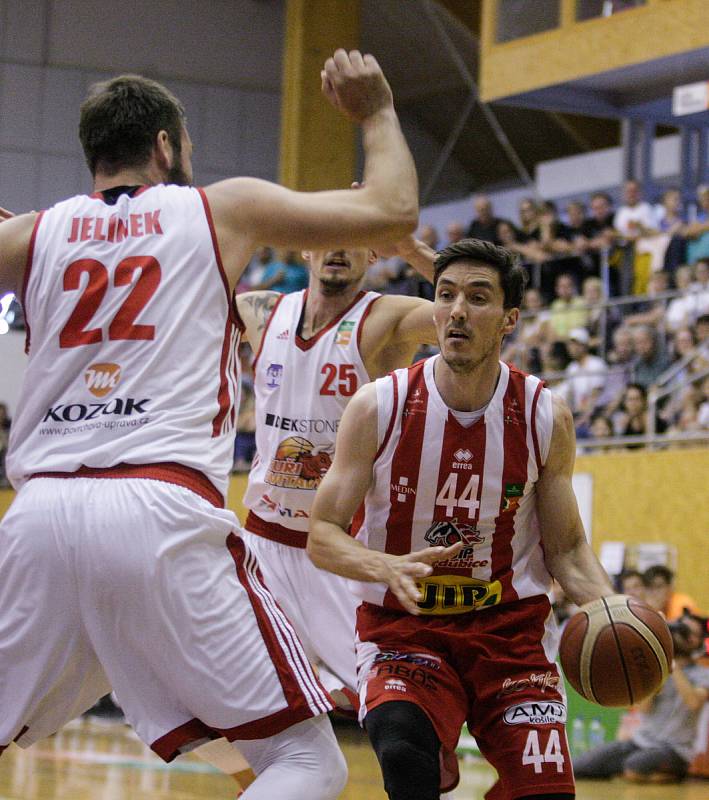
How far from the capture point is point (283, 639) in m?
3.56

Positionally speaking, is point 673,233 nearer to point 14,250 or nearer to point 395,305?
point 395,305

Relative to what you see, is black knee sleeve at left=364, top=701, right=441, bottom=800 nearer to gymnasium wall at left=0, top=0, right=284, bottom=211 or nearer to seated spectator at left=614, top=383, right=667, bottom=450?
seated spectator at left=614, top=383, right=667, bottom=450

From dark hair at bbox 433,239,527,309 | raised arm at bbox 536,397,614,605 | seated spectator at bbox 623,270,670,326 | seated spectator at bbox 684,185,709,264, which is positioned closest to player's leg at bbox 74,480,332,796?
raised arm at bbox 536,397,614,605

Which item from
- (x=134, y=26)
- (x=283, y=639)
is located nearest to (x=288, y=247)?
(x=283, y=639)

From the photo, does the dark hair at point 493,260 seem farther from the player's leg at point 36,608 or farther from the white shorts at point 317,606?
the player's leg at point 36,608

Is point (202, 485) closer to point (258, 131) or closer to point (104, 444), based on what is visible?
point (104, 444)

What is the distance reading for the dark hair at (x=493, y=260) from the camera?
4820 millimetres

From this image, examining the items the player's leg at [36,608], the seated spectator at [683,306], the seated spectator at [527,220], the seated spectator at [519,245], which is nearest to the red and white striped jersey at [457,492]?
the player's leg at [36,608]

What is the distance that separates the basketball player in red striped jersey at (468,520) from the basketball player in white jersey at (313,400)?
3.79ft

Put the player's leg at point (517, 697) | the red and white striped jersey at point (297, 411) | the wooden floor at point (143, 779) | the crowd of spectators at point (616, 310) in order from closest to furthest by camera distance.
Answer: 1. the player's leg at point (517, 697)
2. the red and white striped jersey at point (297, 411)
3. the wooden floor at point (143, 779)
4. the crowd of spectators at point (616, 310)

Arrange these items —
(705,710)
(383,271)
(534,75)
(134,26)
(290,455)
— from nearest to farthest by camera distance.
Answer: (290,455) → (705,710) → (534,75) → (383,271) → (134,26)

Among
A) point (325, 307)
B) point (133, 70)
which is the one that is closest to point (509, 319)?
point (325, 307)

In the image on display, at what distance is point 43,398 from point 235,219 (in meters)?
0.69

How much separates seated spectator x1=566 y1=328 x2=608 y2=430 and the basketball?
27.9 feet
